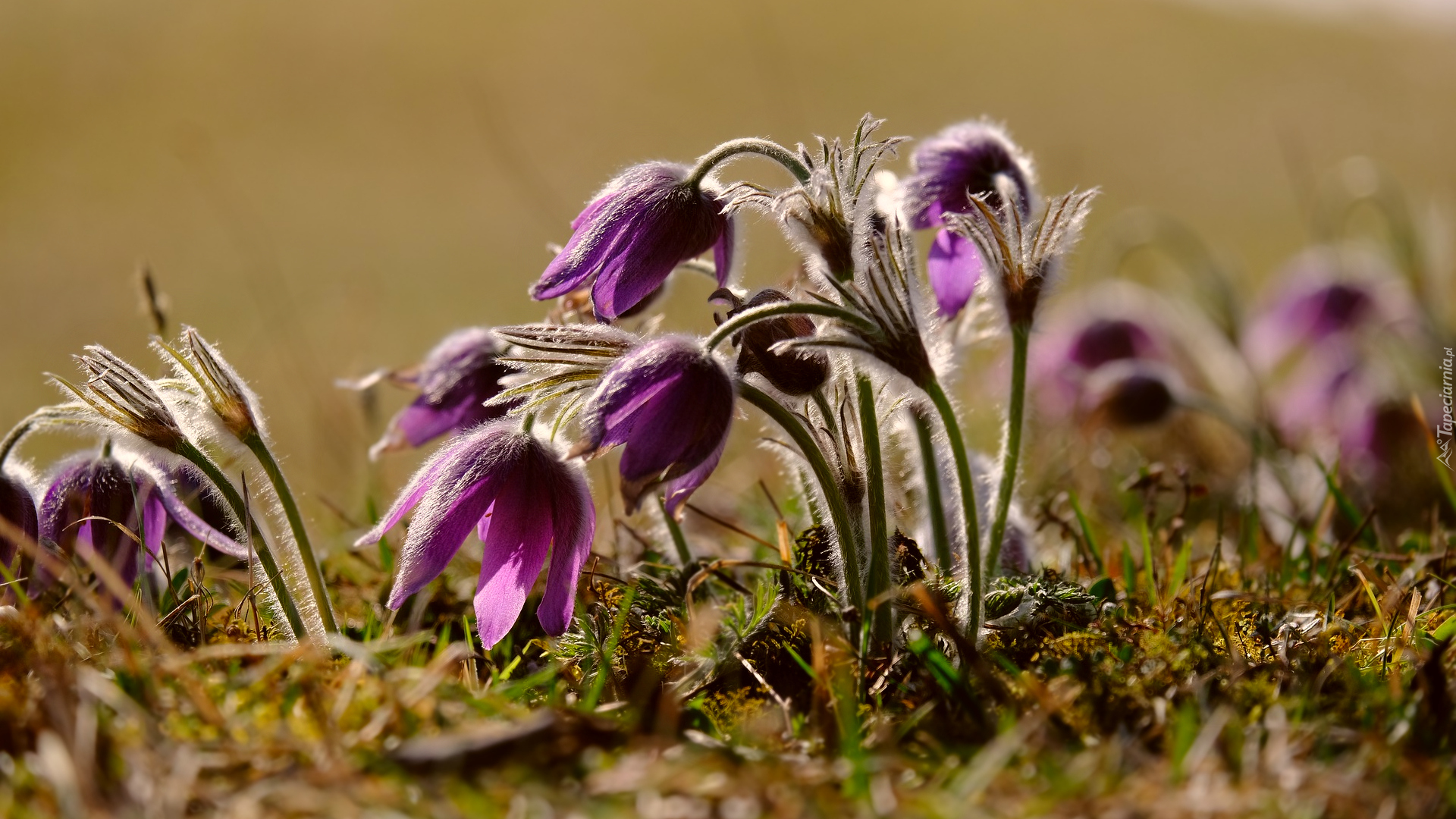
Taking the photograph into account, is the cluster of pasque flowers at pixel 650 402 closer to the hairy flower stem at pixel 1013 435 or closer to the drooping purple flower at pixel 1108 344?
the hairy flower stem at pixel 1013 435

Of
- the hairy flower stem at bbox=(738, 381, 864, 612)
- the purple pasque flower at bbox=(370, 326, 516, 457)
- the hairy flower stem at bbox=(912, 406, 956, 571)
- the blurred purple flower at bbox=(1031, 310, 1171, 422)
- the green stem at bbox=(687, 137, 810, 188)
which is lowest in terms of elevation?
the blurred purple flower at bbox=(1031, 310, 1171, 422)

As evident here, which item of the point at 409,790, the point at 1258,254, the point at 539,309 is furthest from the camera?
the point at 1258,254

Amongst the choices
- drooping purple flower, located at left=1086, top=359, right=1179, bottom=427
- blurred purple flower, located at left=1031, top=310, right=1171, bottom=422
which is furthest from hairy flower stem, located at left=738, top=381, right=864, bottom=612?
blurred purple flower, located at left=1031, top=310, right=1171, bottom=422

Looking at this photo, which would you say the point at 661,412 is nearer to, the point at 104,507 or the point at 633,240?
the point at 633,240

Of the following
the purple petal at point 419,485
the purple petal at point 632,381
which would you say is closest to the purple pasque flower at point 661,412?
the purple petal at point 632,381

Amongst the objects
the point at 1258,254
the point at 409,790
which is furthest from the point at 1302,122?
the point at 409,790

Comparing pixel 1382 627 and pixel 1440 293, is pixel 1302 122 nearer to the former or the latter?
pixel 1440 293

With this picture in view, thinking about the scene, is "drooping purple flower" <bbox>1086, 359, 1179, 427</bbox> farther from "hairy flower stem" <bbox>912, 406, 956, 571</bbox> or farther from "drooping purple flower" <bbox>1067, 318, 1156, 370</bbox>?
"hairy flower stem" <bbox>912, 406, 956, 571</bbox>
